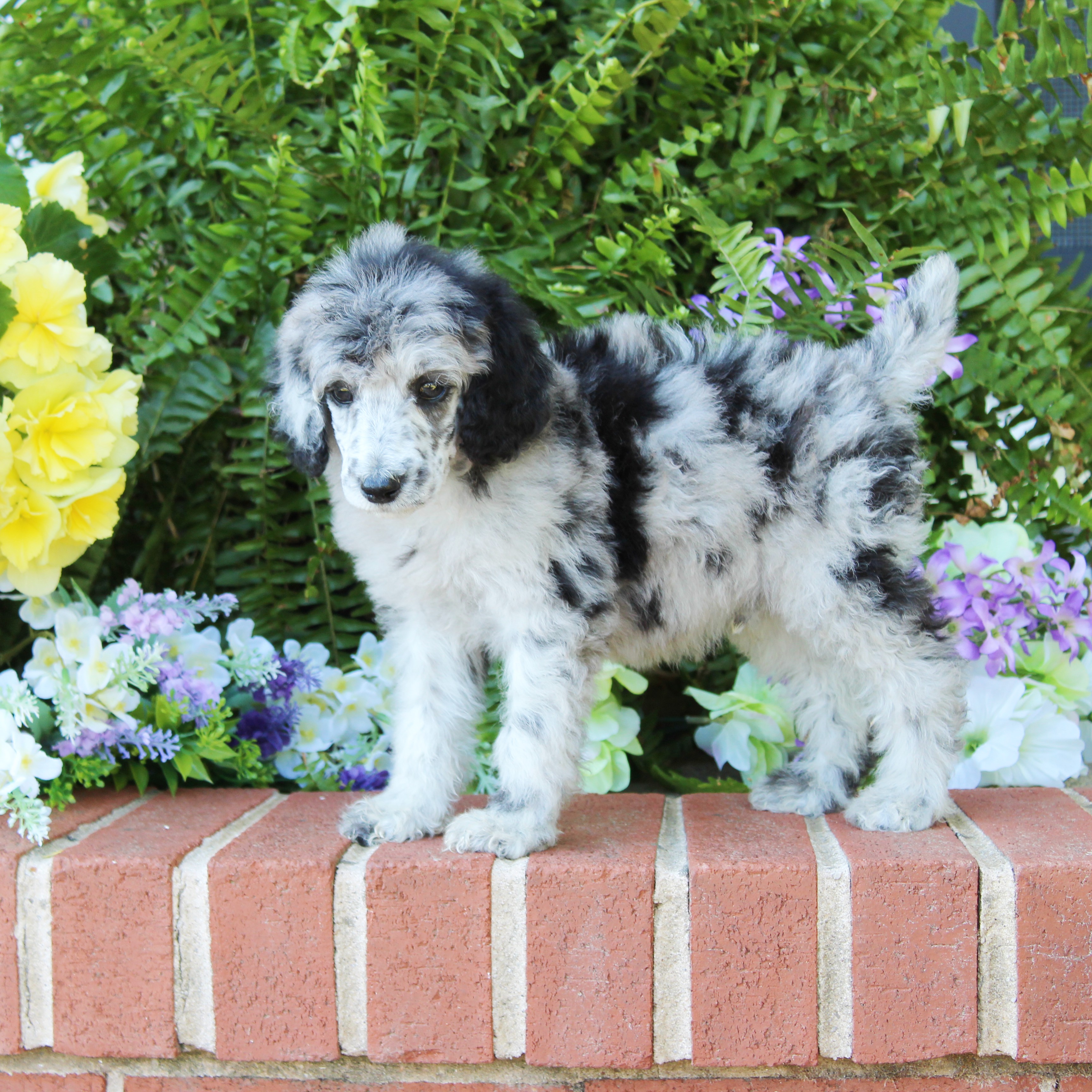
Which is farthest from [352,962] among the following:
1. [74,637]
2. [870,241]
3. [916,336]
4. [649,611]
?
[870,241]

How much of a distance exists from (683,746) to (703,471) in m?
1.33

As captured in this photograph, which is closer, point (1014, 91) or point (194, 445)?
point (1014, 91)

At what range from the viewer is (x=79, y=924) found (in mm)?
2180

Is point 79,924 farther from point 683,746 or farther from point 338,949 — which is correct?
point 683,746

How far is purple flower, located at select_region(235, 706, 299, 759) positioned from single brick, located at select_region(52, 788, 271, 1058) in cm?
81

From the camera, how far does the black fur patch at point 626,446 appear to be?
245 centimetres

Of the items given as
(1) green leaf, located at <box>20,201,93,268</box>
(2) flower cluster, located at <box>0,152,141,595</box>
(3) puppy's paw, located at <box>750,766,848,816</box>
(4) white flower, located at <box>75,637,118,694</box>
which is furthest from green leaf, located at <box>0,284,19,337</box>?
(3) puppy's paw, located at <box>750,766,848,816</box>

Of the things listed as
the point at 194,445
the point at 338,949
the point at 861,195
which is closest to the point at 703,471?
the point at 338,949

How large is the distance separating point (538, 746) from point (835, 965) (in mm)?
757

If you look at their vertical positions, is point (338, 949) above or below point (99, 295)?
below

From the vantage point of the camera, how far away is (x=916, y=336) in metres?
2.50

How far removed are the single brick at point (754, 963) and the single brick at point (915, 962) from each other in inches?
3.9

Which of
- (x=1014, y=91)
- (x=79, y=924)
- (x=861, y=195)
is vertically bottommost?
(x=79, y=924)

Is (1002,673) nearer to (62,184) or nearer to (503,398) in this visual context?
(503,398)
